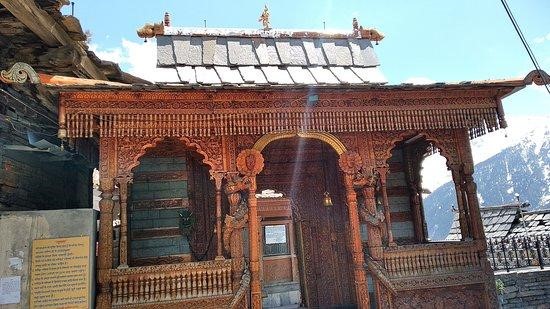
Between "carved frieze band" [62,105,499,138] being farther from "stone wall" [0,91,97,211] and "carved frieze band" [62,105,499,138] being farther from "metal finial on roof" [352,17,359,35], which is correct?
"metal finial on roof" [352,17,359,35]

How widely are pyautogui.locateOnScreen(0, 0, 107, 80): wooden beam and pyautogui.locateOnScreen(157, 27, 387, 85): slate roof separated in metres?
1.83

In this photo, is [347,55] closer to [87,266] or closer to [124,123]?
[124,123]

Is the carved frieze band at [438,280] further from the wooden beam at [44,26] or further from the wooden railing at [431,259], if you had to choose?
the wooden beam at [44,26]

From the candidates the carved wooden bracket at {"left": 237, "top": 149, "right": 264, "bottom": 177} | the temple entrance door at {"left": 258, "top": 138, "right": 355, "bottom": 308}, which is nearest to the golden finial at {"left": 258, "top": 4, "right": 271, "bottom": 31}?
the temple entrance door at {"left": 258, "top": 138, "right": 355, "bottom": 308}

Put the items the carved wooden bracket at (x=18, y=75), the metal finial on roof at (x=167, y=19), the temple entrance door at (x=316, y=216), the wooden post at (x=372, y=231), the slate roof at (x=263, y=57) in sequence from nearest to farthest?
the carved wooden bracket at (x=18, y=75) → the wooden post at (x=372, y=231) → the temple entrance door at (x=316, y=216) → the slate roof at (x=263, y=57) → the metal finial on roof at (x=167, y=19)

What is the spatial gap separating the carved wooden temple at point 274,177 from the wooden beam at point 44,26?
4.67 feet

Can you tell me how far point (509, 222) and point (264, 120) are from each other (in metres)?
12.1

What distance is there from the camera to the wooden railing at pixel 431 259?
7066 mm

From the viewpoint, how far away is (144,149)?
654cm

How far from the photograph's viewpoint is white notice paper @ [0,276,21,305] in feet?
18.0

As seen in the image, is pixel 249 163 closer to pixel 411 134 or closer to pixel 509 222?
pixel 411 134

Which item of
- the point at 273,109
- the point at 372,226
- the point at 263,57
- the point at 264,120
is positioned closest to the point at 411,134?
the point at 372,226

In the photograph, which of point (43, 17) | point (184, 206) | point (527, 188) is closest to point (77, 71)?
point (43, 17)

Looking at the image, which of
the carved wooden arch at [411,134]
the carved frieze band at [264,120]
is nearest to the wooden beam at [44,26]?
the carved frieze band at [264,120]
